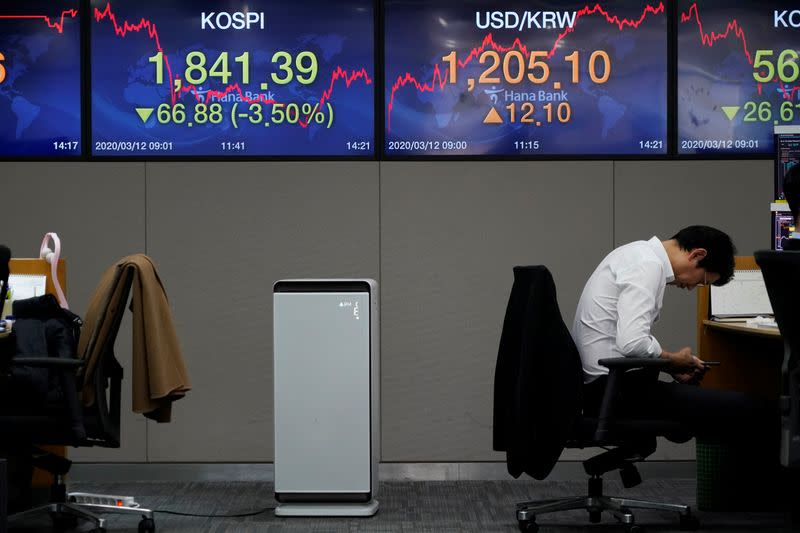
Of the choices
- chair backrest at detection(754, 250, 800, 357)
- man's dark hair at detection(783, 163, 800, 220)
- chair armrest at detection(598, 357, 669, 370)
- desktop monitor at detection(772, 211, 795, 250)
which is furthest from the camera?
desktop monitor at detection(772, 211, 795, 250)

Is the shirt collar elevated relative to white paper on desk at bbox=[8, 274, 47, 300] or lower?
elevated

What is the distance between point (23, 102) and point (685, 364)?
3.27 meters

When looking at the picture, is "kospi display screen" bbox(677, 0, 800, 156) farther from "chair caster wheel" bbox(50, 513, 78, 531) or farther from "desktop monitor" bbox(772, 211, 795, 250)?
"chair caster wheel" bbox(50, 513, 78, 531)

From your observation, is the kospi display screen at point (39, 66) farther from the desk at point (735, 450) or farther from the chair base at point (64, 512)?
the desk at point (735, 450)

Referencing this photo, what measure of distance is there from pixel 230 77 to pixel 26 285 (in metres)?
1.43

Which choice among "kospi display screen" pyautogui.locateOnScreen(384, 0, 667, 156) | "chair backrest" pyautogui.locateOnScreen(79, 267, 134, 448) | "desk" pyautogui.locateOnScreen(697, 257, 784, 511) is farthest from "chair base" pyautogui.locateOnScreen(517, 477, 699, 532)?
"kospi display screen" pyautogui.locateOnScreen(384, 0, 667, 156)

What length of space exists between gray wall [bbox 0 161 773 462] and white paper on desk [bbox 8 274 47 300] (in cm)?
78

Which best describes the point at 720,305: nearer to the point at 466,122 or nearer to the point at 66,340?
the point at 466,122

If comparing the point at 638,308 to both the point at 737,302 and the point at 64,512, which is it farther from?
the point at 64,512

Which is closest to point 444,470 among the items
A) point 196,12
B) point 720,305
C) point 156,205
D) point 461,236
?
point 461,236

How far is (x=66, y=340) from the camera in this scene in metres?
3.39

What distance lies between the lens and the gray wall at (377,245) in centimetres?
465

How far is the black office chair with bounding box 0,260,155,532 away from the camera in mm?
3248
